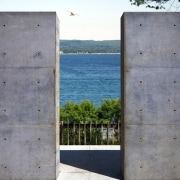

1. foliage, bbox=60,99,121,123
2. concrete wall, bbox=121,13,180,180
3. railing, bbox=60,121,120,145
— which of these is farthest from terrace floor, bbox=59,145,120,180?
foliage, bbox=60,99,121,123

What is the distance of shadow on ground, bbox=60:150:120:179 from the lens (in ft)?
31.1

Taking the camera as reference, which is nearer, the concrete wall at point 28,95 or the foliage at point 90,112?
the concrete wall at point 28,95

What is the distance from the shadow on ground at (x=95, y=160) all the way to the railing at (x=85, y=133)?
3.55 feet

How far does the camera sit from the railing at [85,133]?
1245 cm

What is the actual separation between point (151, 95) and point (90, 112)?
848cm

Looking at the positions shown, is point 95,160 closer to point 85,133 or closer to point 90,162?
point 90,162

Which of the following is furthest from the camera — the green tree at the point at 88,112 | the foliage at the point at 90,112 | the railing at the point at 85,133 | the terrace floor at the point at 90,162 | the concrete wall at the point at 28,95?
the green tree at the point at 88,112

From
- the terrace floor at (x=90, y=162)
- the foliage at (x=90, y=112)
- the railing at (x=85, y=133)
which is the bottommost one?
the terrace floor at (x=90, y=162)

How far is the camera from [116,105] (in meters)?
16.7

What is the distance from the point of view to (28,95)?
27.9 ft

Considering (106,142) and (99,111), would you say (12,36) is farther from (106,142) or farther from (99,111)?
(99,111)

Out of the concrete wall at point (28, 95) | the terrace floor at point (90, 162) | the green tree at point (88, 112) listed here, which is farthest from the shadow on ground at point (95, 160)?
the green tree at point (88, 112)

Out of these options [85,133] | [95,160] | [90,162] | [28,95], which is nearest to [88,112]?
[85,133]

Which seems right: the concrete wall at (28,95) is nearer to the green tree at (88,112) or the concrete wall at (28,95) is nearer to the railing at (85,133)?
the railing at (85,133)
